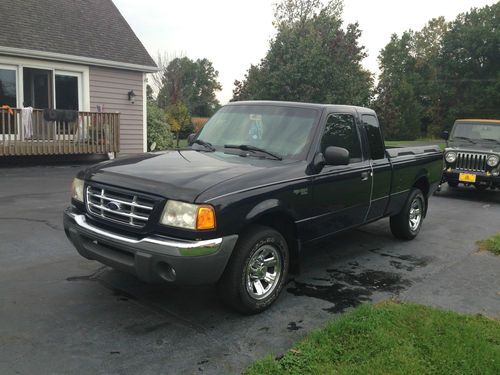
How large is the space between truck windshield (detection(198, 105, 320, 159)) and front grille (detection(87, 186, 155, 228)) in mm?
1414

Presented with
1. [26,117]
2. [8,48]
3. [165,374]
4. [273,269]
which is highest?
[8,48]

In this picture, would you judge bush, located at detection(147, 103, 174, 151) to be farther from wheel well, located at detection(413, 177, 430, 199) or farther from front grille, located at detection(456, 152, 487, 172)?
wheel well, located at detection(413, 177, 430, 199)

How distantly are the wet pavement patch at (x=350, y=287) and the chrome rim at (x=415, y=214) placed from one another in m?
1.80

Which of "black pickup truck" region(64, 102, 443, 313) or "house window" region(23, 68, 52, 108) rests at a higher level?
"house window" region(23, 68, 52, 108)

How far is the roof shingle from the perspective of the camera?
13.4 meters

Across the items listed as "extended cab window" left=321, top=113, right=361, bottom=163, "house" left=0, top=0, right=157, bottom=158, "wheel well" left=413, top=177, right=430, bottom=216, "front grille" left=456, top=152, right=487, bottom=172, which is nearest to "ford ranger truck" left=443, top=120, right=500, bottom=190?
"front grille" left=456, top=152, right=487, bottom=172

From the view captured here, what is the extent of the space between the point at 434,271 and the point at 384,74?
6436 centimetres

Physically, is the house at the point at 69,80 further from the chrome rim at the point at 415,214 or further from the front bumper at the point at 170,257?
the chrome rim at the point at 415,214

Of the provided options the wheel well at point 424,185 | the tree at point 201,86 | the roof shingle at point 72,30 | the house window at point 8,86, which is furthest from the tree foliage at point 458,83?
the wheel well at point 424,185

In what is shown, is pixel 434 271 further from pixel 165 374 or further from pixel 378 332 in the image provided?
pixel 165 374

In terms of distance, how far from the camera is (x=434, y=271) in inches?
212

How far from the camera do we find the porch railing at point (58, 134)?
39.7 ft

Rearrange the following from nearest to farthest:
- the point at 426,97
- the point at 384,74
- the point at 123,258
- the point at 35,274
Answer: the point at 123,258, the point at 35,274, the point at 426,97, the point at 384,74

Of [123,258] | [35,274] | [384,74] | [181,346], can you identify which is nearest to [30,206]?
[35,274]
